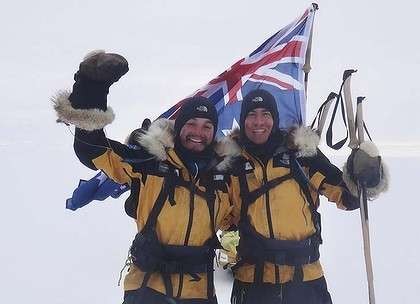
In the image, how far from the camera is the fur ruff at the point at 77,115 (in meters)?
2.77

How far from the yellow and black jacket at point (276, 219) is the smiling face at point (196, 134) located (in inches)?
9.9

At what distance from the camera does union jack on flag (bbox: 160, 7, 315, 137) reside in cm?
423

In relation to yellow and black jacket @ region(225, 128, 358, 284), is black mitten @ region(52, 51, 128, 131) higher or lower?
higher

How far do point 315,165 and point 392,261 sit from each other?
3458mm

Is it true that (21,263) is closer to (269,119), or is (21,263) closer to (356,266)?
(356,266)

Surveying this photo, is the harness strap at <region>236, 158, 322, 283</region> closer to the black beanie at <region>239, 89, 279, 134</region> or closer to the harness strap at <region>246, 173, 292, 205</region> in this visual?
the harness strap at <region>246, 173, 292, 205</region>

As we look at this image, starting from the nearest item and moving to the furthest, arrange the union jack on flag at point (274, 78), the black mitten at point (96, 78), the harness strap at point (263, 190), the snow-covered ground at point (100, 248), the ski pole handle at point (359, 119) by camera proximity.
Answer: the black mitten at point (96, 78), the harness strap at point (263, 190), the ski pole handle at point (359, 119), the union jack on flag at point (274, 78), the snow-covered ground at point (100, 248)

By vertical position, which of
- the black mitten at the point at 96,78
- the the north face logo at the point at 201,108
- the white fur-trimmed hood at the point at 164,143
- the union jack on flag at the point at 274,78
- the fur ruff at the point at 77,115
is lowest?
the white fur-trimmed hood at the point at 164,143

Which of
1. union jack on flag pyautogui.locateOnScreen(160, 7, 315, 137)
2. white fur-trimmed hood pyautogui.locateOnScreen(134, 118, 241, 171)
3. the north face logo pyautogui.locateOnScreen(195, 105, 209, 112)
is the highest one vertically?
union jack on flag pyautogui.locateOnScreen(160, 7, 315, 137)

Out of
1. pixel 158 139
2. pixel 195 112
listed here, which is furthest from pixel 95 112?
pixel 195 112

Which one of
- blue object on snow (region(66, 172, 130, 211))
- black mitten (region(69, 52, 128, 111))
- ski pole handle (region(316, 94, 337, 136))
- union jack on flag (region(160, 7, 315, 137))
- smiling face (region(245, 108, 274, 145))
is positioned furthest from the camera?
union jack on flag (region(160, 7, 315, 137))

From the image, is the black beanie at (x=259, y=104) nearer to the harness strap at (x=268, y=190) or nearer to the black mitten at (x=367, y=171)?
the harness strap at (x=268, y=190)

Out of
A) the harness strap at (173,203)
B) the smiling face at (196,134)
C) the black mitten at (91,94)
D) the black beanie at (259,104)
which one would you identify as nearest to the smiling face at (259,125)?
the black beanie at (259,104)

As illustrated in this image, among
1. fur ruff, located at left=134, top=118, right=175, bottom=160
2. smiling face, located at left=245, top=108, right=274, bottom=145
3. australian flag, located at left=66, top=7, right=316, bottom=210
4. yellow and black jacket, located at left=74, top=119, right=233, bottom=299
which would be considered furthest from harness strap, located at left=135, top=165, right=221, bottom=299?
australian flag, located at left=66, top=7, right=316, bottom=210
